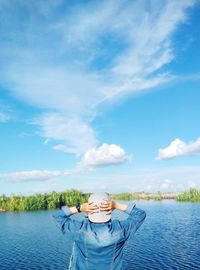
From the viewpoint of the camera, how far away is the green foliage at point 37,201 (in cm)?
13585

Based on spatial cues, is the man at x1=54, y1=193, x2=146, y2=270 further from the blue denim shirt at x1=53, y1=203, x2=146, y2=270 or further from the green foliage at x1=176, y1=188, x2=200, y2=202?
the green foliage at x1=176, y1=188, x2=200, y2=202

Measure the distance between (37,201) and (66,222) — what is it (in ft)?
448

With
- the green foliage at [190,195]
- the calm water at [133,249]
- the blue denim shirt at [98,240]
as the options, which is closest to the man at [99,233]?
the blue denim shirt at [98,240]

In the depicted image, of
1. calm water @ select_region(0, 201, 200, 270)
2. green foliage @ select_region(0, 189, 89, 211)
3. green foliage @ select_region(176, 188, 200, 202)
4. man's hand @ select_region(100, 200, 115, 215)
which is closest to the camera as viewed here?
man's hand @ select_region(100, 200, 115, 215)

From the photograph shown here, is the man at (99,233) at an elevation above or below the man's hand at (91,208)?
below

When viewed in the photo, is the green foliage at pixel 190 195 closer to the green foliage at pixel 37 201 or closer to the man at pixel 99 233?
the green foliage at pixel 37 201

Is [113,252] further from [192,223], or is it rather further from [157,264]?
[192,223]

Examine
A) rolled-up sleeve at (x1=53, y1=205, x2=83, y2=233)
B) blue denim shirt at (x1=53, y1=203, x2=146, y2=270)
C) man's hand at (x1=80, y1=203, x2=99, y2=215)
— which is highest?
man's hand at (x1=80, y1=203, x2=99, y2=215)

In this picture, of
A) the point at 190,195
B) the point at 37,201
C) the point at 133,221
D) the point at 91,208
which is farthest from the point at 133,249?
the point at 190,195

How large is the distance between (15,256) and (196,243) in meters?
22.7

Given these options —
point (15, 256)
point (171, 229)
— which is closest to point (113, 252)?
point (15, 256)

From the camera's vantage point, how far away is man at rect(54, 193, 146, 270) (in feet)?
11.4

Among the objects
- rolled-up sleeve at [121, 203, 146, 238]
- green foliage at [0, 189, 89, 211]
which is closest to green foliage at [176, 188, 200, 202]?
green foliage at [0, 189, 89, 211]

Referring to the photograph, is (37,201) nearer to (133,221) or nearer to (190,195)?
(190,195)
